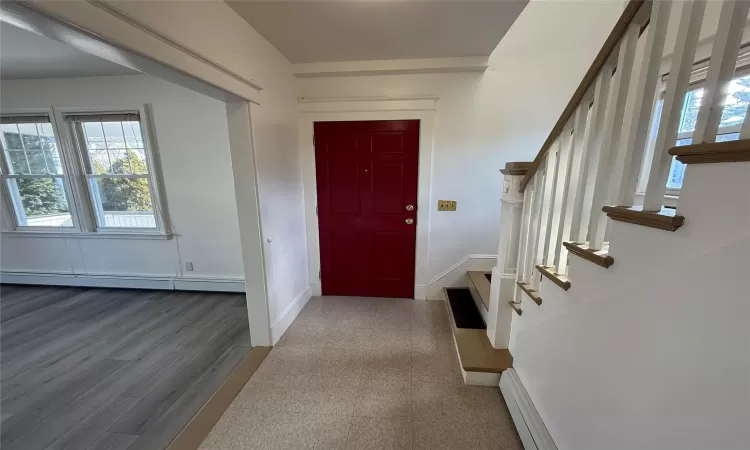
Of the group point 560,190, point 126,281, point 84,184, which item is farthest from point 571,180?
point 84,184

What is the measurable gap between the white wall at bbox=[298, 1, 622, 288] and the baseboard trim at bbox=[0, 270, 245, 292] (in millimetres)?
2409

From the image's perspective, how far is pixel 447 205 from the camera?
271cm

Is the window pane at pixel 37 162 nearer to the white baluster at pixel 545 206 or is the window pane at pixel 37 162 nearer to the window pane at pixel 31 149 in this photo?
the window pane at pixel 31 149

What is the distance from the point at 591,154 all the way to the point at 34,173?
5325 mm

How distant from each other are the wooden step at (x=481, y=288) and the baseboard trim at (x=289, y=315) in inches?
69.5

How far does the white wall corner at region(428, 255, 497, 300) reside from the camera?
279 centimetres

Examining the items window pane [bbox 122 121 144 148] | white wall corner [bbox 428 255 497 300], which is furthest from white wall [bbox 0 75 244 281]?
white wall corner [bbox 428 255 497 300]

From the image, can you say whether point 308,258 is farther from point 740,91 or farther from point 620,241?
point 740,91

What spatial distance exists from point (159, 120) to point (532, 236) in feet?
12.2

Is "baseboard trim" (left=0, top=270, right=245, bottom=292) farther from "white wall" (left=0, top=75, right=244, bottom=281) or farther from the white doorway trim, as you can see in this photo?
the white doorway trim

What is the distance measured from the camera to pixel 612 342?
89 centimetres

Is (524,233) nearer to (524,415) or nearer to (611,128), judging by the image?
(611,128)

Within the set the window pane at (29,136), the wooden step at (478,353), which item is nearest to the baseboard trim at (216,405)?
the wooden step at (478,353)

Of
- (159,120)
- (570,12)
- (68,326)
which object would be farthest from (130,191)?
(570,12)
